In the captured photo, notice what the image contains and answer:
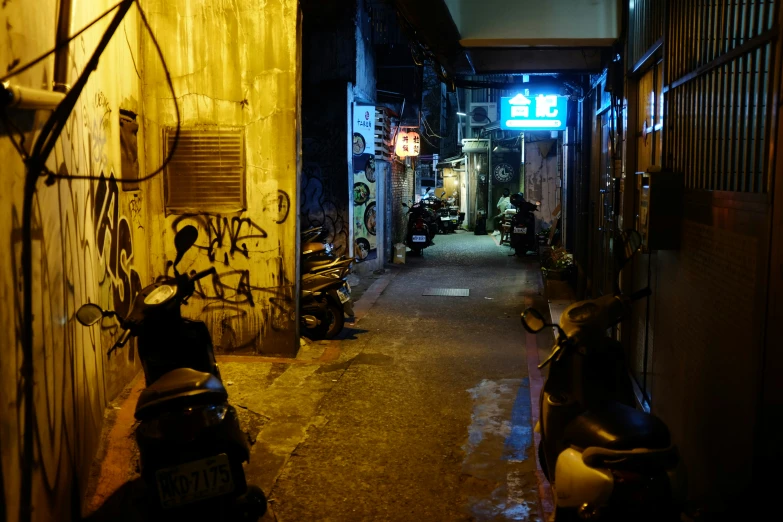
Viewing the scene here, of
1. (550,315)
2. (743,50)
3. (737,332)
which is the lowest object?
(550,315)

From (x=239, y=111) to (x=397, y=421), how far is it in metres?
4.14

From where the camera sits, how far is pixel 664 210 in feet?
16.4

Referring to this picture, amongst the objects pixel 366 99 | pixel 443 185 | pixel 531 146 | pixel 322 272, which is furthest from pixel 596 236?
pixel 443 185

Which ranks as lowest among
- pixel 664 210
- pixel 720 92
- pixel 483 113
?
pixel 664 210

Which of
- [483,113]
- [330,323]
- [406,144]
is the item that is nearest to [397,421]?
[330,323]

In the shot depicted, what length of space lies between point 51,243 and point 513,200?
1848 cm

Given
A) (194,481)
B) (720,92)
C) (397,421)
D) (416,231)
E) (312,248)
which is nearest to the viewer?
(194,481)

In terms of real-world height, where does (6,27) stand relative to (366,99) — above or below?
below

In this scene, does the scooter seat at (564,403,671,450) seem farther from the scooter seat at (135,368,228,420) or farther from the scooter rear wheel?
the scooter seat at (135,368,228,420)

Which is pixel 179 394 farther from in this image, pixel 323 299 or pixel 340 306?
pixel 340 306

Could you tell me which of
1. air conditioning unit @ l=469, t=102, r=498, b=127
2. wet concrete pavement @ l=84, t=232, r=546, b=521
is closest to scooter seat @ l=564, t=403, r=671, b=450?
wet concrete pavement @ l=84, t=232, r=546, b=521

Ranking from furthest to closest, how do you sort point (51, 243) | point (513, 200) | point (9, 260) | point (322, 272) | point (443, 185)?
point (443, 185), point (513, 200), point (322, 272), point (51, 243), point (9, 260)

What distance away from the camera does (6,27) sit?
340cm

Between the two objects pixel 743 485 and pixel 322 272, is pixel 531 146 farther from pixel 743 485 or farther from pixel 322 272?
pixel 743 485
